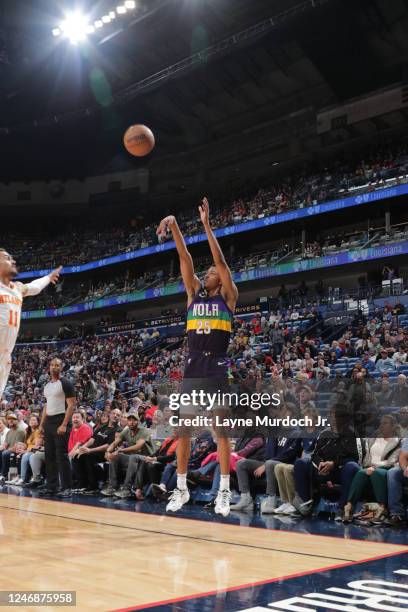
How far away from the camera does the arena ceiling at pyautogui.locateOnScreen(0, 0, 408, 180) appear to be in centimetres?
2316

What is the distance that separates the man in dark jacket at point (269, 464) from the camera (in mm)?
6828

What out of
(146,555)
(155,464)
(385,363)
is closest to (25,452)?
(155,464)

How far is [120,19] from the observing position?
24141 millimetres

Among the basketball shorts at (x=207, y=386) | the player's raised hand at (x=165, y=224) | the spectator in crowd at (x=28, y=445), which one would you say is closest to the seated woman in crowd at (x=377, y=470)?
the basketball shorts at (x=207, y=386)

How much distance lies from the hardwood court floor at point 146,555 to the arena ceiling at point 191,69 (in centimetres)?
2069

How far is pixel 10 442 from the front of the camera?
36.0 ft

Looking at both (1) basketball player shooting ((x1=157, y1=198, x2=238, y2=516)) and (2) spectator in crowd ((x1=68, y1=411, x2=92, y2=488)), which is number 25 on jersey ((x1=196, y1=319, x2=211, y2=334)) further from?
(2) spectator in crowd ((x1=68, y1=411, x2=92, y2=488))

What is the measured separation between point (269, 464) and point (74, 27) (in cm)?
2333

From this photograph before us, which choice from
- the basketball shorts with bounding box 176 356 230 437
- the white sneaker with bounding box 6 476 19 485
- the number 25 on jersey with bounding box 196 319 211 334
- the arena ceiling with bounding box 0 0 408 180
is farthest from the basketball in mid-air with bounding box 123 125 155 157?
the arena ceiling with bounding box 0 0 408 180

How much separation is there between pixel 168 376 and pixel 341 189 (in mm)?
10884

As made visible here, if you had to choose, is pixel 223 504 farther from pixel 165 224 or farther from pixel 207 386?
pixel 165 224

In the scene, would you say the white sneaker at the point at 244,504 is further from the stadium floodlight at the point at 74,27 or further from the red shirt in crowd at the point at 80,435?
the stadium floodlight at the point at 74,27

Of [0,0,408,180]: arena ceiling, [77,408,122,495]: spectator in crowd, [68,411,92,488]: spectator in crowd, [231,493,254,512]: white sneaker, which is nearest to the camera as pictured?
[231,493,254,512]: white sneaker

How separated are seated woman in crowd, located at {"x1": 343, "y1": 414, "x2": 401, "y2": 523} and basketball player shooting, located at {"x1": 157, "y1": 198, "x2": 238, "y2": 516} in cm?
151
